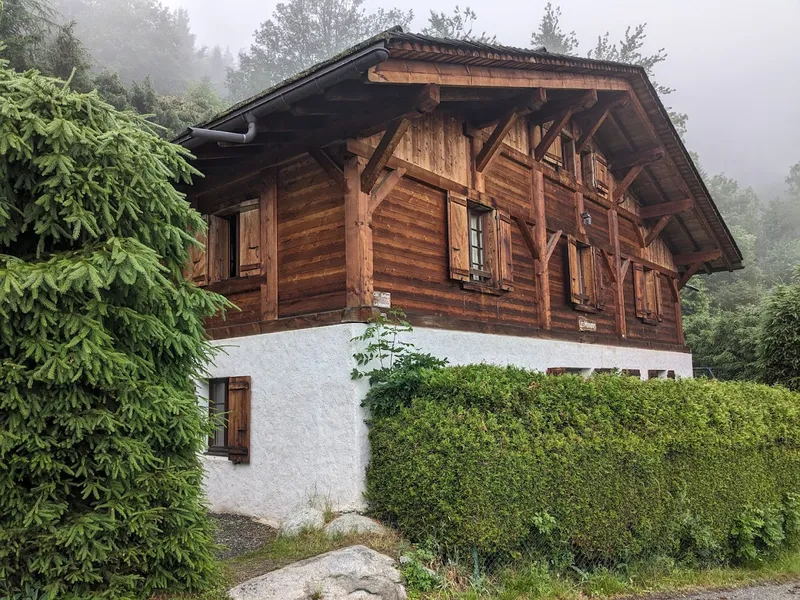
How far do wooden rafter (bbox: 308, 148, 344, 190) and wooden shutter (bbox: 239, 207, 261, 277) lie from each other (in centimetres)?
145

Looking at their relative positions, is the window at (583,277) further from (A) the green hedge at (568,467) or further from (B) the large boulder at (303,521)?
(B) the large boulder at (303,521)

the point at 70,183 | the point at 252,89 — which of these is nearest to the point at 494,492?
the point at 70,183

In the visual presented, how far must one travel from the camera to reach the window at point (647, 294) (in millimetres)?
15435

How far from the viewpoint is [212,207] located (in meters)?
9.59

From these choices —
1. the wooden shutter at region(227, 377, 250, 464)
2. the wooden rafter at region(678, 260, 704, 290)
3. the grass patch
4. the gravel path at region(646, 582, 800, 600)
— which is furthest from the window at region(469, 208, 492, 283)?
the wooden rafter at region(678, 260, 704, 290)

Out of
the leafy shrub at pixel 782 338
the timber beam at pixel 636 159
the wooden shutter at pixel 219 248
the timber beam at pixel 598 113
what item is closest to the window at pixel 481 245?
the wooden shutter at pixel 219 248

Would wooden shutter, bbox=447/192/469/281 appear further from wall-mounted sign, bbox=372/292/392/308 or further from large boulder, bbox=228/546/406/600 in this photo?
large boulder, bbox=228/546/406/600

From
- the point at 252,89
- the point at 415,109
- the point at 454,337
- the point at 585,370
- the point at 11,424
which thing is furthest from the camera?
the point at 252,89

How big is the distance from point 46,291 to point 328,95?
147 inches

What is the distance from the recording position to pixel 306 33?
178 feet

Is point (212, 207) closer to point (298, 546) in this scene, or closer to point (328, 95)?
point (328, 95)

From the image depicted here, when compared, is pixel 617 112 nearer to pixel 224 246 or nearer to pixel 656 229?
pixel 656 229

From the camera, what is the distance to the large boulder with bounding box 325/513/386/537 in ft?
22.0

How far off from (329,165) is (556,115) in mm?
5292
